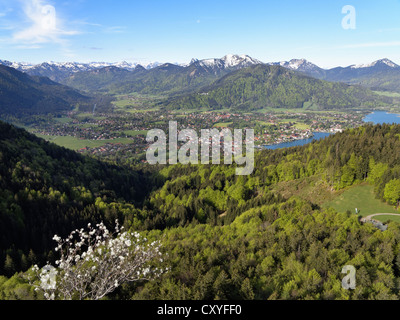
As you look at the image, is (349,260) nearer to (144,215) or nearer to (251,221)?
(251,221)

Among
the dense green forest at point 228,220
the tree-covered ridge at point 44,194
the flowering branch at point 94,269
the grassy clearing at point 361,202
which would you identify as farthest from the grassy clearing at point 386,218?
the tree-covered ridge at point 44,194

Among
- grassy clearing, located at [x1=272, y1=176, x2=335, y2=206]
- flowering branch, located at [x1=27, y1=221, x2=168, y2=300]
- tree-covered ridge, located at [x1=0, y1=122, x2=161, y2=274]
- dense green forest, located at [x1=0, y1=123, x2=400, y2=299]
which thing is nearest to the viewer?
flowering branch, located at [x1=27, y1=221, x2=168, y2=300]

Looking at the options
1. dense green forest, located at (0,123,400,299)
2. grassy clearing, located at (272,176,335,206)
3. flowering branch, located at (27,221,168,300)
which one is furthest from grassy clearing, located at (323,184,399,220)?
flowering branch, located at (27,221,168,300)

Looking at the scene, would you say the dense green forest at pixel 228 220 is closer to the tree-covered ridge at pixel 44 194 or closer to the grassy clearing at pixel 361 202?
the tree-covered ridge at pixel 44 194

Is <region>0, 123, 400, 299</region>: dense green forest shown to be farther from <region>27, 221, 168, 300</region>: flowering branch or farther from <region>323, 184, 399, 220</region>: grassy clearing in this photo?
<region>27, 221, 168, 300</region>: flowering branch

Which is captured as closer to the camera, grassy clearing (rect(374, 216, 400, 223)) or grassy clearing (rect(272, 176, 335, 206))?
grassy clearing (rect(374, 216, 400, 223))

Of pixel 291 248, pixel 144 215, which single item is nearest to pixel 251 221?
pixel 291 248
